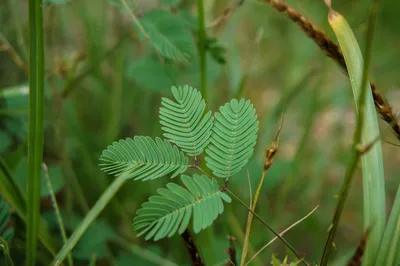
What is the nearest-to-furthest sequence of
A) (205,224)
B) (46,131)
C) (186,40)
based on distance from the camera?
(205,224), (186,40), (46,131)

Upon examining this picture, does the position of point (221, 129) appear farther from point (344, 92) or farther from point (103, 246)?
point (344, 92)

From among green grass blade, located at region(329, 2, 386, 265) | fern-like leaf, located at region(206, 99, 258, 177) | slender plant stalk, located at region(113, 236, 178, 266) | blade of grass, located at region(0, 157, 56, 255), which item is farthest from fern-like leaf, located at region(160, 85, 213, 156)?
slender plant stalk, located at region(113, 236, 178, 266)

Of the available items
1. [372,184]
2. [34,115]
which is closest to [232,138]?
[372,184]

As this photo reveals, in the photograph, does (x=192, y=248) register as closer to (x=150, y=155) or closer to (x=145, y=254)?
(x=150, y=155)

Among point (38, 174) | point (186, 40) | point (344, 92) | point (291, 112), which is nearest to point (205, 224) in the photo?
point (38, 174)

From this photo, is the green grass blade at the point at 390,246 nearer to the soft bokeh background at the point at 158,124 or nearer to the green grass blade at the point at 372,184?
the green grass blade at the point at 372,184

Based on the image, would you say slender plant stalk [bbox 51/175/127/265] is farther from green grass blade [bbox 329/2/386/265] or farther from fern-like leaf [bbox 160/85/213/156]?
green grass blade [bbox 329/2/386/265]
